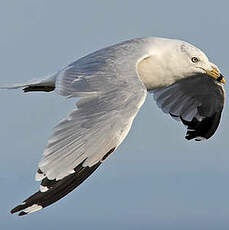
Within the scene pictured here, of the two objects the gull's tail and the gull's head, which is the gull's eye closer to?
the gull's head

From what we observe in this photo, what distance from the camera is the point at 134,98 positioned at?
352 inches

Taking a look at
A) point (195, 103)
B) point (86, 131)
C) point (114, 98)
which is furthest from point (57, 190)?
point (195, 103)

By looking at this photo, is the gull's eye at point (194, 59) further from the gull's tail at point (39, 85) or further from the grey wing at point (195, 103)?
the gull's tail at point (39, 85)

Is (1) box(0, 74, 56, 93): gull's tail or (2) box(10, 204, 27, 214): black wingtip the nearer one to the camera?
(2) box(10, 204, 27, 214): black wingtip

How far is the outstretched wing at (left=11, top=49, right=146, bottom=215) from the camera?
324 inches

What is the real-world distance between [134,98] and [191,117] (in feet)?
12.6

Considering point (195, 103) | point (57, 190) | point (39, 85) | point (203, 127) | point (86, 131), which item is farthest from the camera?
point (195, 103)

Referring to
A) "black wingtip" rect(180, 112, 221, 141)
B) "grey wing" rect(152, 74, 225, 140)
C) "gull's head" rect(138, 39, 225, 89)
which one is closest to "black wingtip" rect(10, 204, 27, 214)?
"gull's head" rect(138, 39, 225, 89)

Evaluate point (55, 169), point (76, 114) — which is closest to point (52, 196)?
point (55, 169)

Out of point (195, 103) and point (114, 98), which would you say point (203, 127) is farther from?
point (114, 98)

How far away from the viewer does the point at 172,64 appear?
11.1 meters

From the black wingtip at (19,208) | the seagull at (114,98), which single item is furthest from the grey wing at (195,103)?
the black wingtip at (19,208)

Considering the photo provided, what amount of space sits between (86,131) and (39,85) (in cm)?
294

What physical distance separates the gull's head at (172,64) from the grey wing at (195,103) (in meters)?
0.55
